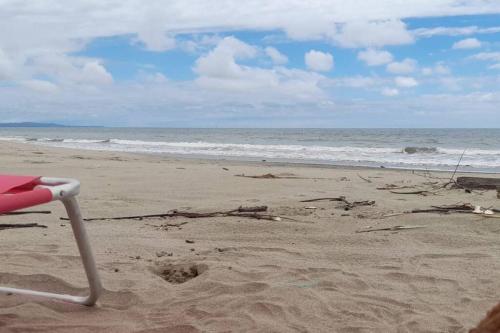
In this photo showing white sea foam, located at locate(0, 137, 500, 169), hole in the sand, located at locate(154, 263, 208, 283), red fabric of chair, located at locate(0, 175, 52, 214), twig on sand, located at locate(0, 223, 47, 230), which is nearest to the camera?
red fabric of chair, located at locate(0, 175, 52, 214)

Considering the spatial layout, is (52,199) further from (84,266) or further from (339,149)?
(339,149)

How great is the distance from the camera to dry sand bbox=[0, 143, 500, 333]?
2.31m

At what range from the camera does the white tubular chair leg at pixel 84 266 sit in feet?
7.16

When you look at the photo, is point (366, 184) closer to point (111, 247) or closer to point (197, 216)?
point (197, 216)

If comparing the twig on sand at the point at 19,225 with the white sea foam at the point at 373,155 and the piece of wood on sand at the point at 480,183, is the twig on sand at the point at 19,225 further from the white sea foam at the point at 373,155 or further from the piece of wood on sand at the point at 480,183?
the white sea foam at the point at 373,155

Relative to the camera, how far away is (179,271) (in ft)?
10.1

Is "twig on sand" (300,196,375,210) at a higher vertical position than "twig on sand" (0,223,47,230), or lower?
higher

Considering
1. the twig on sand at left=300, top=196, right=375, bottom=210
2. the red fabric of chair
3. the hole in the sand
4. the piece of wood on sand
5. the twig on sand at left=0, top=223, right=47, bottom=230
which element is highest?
the red fabric of chair

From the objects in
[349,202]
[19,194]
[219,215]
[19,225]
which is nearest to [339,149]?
[349,202]

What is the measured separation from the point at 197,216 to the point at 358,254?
1754 millimetres

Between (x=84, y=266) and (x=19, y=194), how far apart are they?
2.27 ft

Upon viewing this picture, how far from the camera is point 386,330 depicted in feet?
7.24

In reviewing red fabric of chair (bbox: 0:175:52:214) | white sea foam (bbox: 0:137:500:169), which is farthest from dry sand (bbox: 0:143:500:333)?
white sea foam (bbox: 0:137:500:169)

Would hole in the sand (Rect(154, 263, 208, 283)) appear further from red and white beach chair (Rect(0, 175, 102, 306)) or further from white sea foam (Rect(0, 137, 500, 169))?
white sea foam (Rect(0, 137, 500, 169))
